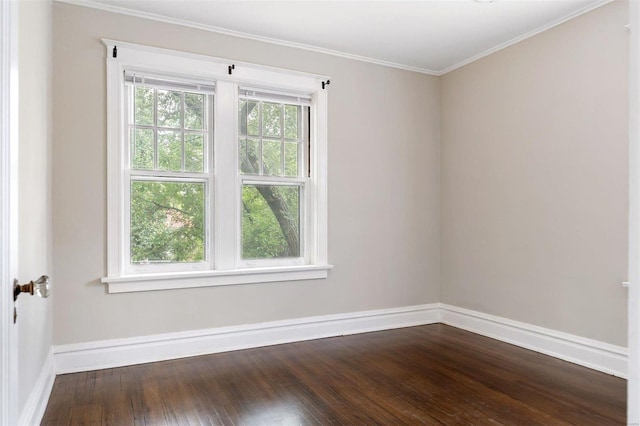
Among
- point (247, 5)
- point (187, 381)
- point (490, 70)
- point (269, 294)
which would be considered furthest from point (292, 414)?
point (490, 70)

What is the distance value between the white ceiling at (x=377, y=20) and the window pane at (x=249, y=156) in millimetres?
943

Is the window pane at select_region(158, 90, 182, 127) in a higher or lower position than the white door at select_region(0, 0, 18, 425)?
higher

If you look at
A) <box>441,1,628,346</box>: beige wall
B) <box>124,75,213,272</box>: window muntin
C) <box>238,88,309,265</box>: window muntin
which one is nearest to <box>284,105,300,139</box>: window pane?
<box>238,88,309,265</box>: window muntin

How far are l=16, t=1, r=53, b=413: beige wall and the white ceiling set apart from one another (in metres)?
0.91

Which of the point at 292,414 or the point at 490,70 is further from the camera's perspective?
the point at 490,70

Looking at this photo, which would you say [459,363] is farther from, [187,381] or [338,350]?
[187,381]

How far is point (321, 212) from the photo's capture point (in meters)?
4.17

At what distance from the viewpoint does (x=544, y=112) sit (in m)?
3.68

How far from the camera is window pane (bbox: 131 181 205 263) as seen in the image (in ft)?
11.7

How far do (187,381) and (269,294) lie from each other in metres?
1.11

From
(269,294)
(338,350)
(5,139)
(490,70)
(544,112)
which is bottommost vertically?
(338,350)

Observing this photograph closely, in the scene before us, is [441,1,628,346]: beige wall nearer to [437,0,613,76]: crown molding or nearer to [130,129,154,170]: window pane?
[437,0,613,76]: crown molding

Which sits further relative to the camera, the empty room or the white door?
the empty room

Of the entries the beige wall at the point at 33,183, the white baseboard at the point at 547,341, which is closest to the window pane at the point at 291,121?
the beige wall at the point at 33,183
